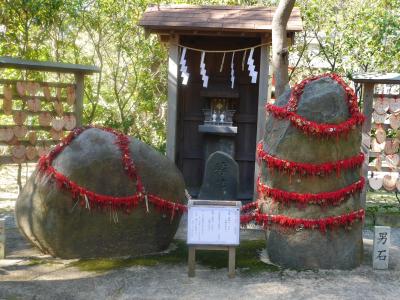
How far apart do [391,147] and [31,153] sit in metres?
5.89

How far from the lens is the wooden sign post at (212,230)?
530 centimetres

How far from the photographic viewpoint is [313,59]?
15484 millimetres

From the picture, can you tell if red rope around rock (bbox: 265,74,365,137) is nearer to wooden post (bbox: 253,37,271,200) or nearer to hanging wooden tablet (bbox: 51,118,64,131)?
wooden post (bbox: 253,37,271,200)

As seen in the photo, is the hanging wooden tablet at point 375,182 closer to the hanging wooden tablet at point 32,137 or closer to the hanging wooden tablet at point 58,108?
the hanging wooden tablet at point 58,108

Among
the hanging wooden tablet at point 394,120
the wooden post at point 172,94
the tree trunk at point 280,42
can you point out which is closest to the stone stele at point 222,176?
the wooden post at point 172,94

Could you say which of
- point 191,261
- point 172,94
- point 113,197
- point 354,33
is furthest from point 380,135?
point 354,33

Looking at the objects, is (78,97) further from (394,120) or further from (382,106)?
(394,120)

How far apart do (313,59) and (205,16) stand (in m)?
7.67

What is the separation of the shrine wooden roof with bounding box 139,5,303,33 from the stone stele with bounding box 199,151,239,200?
2334mm

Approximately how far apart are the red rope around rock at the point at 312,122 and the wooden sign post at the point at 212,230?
50.1 inches

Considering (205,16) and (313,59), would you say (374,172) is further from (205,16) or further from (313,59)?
(313,59)

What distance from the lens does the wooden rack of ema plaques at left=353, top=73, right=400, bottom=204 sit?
7.52 metres

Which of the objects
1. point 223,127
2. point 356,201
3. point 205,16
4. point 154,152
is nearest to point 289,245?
point 356,201

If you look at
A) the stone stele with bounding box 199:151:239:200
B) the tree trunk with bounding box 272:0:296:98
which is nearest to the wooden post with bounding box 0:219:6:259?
the stone stele with bounding box 199:151:239:200
